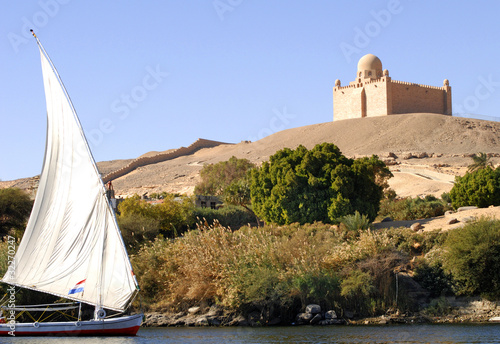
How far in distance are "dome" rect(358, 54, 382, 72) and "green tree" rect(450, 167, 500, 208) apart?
48766mm

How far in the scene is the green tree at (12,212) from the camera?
A: 3028 cm

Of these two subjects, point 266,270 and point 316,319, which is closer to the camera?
point 316,319

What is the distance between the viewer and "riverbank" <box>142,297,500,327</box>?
64.5 ft

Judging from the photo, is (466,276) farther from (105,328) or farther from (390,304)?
(105,328)

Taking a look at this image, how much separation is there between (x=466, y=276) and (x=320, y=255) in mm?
4495

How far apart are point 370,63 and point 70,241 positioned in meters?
65.6

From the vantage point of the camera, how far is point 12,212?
30.5m

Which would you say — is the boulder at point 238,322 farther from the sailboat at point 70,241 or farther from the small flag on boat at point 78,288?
the small flag on boat at point 78,288

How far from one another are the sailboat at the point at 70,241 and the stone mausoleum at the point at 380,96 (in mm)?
62317

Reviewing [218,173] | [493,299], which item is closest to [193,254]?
[493,299]

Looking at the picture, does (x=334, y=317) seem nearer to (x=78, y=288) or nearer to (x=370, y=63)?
(x=78, y=288)

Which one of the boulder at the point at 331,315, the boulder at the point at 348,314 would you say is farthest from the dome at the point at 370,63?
the boulder at the point at 331,315

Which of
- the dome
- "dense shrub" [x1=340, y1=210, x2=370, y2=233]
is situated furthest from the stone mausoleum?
"dense shrub" [x1=340, y1=210, x2=370, y2=233]

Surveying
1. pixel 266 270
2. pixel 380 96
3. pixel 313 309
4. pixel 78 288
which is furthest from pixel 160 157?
pixel 78 288
